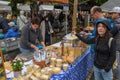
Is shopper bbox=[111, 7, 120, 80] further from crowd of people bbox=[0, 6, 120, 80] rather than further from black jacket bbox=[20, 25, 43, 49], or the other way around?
black jacket bbox=[20, 25, 43, 49]

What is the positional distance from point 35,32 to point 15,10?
11.5 meters

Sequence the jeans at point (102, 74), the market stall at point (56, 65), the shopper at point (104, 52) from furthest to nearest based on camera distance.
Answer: the jeans at point (102, 74) → the shopper at point (104, 52) → the market stall at point (56, 65)

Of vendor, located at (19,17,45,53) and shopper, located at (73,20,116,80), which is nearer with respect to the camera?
shopper, located at (73,20,116,80)

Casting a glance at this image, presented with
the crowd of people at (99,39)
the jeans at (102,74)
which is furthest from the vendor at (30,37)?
the jeans at (102,74)

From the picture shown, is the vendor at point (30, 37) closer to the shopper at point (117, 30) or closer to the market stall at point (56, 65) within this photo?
the market stall at point (56, 65)

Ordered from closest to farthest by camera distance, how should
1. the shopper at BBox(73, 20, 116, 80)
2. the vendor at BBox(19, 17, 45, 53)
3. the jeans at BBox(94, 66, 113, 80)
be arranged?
1. the shopper at BBox(73, 20, 116, 80)
2. the jeans at BBox(94, 66, 113, 80)
3. the vendor at BBox(19, 17, 45, 53)

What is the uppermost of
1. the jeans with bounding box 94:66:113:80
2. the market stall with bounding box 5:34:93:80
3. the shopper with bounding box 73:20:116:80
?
the shopper with bounding box 73:20:116:80

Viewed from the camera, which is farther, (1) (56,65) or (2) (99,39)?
(1) (56,65)

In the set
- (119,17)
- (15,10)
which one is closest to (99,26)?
(119,17)

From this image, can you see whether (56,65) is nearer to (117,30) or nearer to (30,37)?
(30,37)

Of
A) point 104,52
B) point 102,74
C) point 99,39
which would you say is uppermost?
point 99,39

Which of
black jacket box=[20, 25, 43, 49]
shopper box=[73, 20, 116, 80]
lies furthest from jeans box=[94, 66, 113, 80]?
black jacket box=[20, 25, 43, 49]

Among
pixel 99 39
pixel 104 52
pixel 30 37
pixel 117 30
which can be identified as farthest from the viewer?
pixel 30 37

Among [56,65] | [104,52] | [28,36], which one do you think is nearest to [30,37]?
[28,36]
